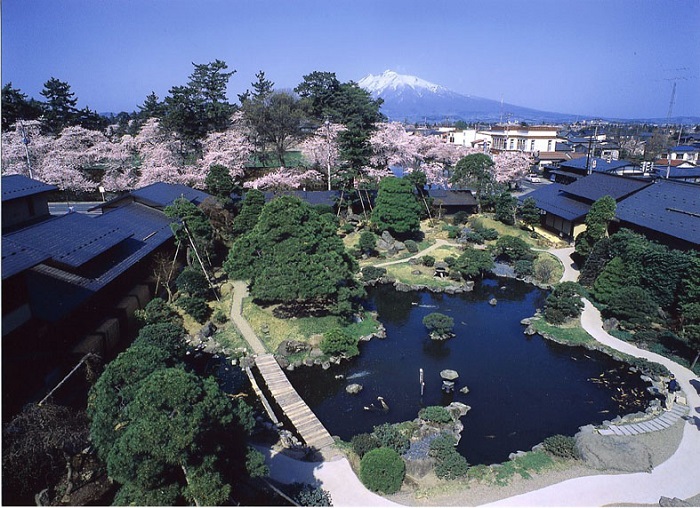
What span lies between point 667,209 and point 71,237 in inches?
1250

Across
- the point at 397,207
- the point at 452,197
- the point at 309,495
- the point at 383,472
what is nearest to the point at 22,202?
the point at 309,495

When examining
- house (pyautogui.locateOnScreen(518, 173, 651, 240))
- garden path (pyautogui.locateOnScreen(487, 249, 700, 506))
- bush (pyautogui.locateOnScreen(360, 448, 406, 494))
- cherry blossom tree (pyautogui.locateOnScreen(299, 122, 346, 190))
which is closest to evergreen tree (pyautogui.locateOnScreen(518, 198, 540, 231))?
house (pyautogui.locateOnScreen(518, 173, 651, 240))

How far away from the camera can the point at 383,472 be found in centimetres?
1241

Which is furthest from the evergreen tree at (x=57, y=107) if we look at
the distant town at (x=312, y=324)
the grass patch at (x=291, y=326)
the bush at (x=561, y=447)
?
the bush at (x=561, y=447)

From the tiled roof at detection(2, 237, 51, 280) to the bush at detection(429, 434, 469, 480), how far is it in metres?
13.7

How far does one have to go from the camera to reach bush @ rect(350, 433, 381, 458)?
13.7 meters

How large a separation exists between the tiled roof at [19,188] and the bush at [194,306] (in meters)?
8.00

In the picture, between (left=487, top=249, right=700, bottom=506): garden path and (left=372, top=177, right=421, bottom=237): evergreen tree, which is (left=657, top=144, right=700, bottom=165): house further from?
(left=487, top=249, right=700, bottom=506): garden path

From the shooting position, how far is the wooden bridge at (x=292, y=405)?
14.8m

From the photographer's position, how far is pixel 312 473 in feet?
43.0

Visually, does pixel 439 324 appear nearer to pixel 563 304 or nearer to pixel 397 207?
pixel 563 304

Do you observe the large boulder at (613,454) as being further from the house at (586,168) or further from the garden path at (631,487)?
the house at (586,168)

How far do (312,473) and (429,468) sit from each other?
138 inches

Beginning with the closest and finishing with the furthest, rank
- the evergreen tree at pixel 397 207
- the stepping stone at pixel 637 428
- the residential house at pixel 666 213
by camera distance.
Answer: the stepping stone at pixel 637 428, the residential house at pixel 666 213, the evergreen tree at pixel 397 207
